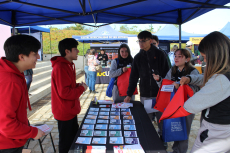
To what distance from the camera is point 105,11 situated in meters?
3.29

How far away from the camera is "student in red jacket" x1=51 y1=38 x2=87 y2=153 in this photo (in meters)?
1.75

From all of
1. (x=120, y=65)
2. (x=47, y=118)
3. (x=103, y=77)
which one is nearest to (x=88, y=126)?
(x=120, y=65)

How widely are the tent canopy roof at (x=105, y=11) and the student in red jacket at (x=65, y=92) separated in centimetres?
106

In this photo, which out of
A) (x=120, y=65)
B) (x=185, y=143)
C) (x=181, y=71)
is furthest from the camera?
(x=120, y=65)

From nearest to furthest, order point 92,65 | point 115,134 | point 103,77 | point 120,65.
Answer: point 115,134, point 120,65, point 92,65, point 103,77

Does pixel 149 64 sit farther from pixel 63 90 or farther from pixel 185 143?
pixel 63 90

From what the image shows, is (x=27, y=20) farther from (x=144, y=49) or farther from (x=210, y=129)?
(x=210, y=129)

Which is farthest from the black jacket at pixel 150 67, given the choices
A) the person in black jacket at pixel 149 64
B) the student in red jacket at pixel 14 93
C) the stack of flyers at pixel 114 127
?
the student in red jacket at pixel 14 93

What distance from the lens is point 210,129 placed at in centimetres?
121

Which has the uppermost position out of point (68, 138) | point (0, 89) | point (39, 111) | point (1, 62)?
point (1, 62)

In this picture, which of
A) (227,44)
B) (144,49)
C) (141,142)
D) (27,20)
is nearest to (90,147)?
(141,142)

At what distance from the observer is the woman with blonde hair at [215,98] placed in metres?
1.10

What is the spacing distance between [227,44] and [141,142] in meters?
1.05

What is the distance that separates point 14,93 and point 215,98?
1449 mm
